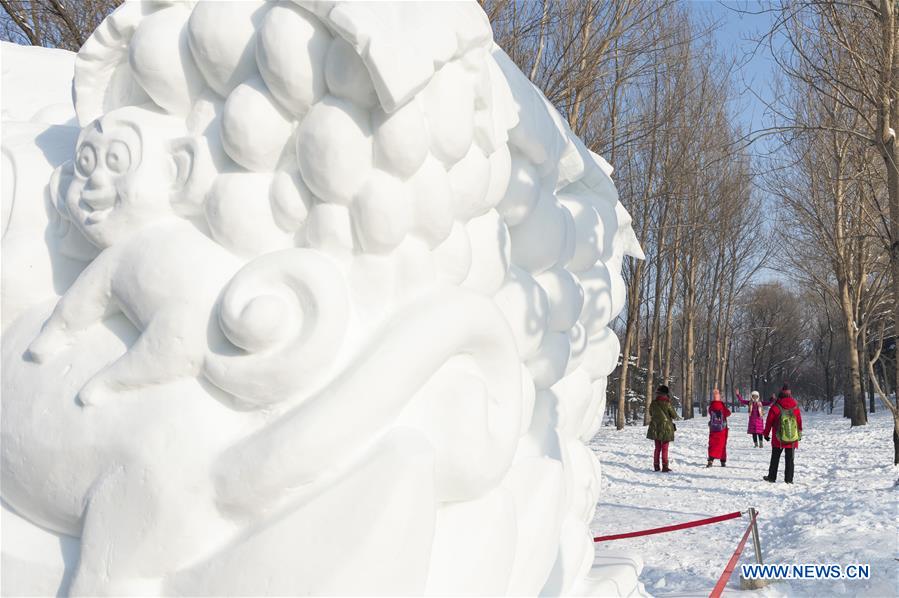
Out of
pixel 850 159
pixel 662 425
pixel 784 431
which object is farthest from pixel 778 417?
pixel 850 159

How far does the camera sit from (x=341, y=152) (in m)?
1.93

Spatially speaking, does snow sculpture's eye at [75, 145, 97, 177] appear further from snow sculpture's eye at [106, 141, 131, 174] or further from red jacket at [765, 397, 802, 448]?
red jacket at [765, 397, 802, 448]

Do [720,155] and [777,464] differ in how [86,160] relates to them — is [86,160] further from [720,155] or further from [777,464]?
[720,155]

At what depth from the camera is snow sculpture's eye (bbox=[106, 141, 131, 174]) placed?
2.03 meters

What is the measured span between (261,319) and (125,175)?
0.58m

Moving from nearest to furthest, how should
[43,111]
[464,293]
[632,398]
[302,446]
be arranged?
[302,446]
[464,293]
[43,111]
[632,398]

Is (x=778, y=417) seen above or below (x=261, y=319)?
below

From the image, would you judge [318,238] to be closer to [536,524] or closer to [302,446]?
[302,446]

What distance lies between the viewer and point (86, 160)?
81.3 inches

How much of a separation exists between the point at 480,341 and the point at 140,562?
0.99 meters

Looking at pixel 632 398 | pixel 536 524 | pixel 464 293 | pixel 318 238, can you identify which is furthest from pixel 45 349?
pixel 632 398

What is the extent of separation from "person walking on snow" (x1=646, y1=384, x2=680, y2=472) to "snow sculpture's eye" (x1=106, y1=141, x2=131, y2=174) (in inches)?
335

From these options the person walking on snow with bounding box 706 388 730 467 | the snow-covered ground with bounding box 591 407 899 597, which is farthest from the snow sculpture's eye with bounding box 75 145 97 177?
the person walking on snow with bounding box 706 388 730 467

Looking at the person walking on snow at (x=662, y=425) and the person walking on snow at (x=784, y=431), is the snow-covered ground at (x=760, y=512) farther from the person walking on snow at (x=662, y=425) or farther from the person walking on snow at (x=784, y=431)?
the person walking on snow at (x=662, y=425)
